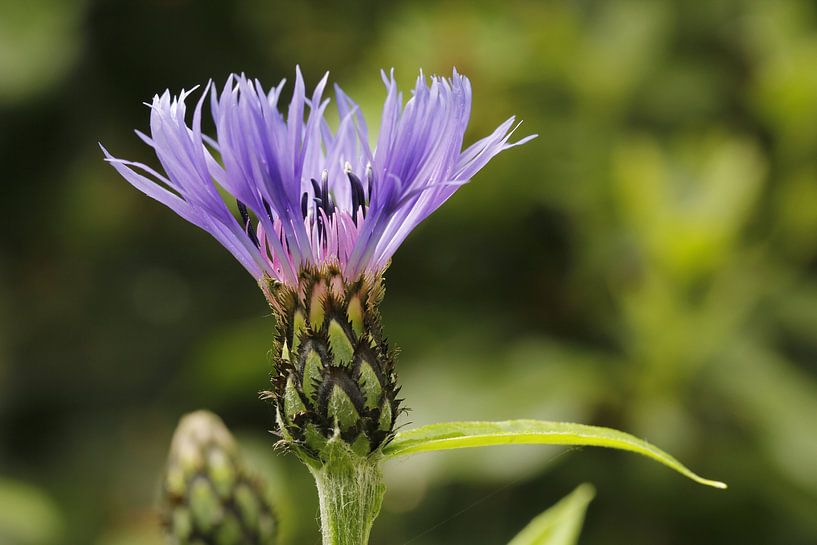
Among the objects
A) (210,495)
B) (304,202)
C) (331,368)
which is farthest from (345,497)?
(210,495)

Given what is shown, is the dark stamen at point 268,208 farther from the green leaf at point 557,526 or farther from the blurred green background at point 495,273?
the blurred green background at point 495,273

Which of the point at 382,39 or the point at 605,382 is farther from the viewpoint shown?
the point at 382,39

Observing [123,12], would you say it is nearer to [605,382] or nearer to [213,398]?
[213,398]

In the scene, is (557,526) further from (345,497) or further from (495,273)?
(495,273)

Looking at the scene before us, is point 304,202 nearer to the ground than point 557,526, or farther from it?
farther from it

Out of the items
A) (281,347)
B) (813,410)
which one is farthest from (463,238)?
(281,347)

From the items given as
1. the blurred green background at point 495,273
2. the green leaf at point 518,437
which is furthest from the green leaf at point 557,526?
the blurred green background at point 495,273
